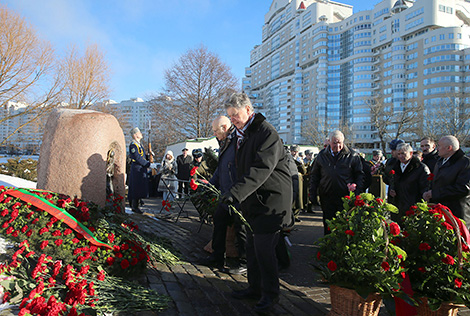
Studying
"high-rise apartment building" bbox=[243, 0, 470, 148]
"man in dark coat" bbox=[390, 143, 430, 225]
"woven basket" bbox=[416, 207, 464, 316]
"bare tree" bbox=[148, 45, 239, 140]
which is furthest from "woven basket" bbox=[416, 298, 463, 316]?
"high-rise apartment building" bbox=[243, 0, 470, 148]

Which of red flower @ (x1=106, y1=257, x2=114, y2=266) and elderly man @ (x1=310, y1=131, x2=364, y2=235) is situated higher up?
elderly man @ (x1=310, y1=131, x2=364, y2=235)

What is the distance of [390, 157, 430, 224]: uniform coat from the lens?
18.2 feet

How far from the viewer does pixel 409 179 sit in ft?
18.5

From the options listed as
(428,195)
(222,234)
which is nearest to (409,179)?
(428,195)

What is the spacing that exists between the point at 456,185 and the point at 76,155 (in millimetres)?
5411

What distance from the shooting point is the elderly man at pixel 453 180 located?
186 inches

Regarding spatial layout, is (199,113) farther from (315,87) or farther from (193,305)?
(315,87)

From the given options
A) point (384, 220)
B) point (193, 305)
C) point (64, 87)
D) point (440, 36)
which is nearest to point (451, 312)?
point (384, 220)

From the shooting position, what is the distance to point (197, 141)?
607 inches

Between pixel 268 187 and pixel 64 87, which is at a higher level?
pixel 64 87

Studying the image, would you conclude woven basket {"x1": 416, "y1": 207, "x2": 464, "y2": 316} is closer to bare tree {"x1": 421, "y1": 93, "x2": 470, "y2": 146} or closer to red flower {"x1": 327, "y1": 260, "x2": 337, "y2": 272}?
red flower {"x1": 327, "y1": 260, "x2": 337, "y2": 272}

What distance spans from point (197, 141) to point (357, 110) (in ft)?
255

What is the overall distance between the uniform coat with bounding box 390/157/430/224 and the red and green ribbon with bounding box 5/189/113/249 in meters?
4.60

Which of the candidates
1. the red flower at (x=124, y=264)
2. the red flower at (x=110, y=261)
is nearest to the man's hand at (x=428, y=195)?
the red flower at (x=124, y=264)
